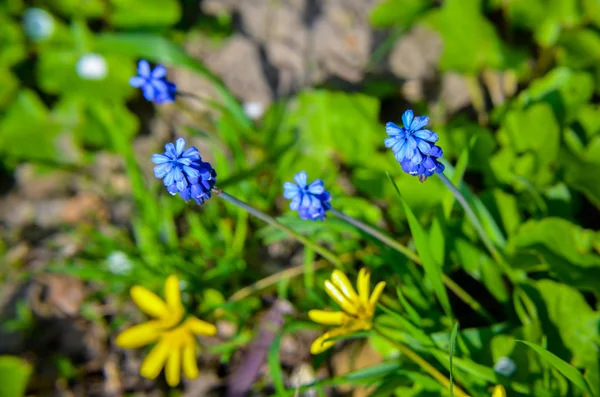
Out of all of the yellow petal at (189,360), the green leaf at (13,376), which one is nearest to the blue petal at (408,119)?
the yellow petal at (189,360)

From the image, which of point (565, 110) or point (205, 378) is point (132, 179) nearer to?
point (205, 378)

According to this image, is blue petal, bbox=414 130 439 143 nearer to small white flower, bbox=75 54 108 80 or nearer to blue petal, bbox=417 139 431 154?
blue petal, bbox=417 139 431 154

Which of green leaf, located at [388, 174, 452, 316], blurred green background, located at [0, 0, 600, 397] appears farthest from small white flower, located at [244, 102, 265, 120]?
green leaf, located at [388, 174, 452, 316]

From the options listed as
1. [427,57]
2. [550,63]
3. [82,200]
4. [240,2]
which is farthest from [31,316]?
[550,63]

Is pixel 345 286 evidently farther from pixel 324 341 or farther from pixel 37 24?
pixel 37 24

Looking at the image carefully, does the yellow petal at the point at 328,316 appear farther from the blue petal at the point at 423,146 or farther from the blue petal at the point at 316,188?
the blue petal at the point at 423,146

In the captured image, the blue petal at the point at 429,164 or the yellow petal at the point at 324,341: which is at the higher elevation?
the blue petal at the point at 429,164
